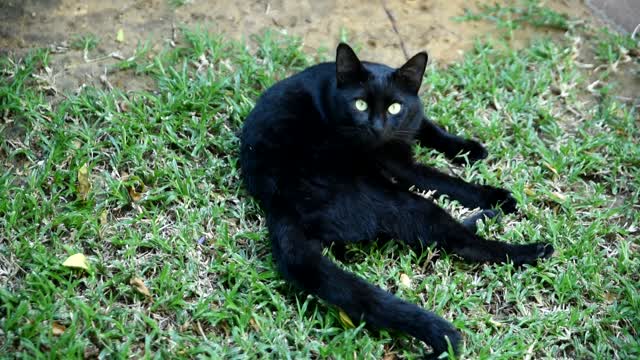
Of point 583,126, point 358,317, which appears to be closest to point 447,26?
point 583,126

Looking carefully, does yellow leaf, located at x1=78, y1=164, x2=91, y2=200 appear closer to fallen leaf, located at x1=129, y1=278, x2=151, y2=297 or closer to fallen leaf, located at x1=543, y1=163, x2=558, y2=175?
fallen leaf, located at x1=129, y1=278, x2=151, y2=297

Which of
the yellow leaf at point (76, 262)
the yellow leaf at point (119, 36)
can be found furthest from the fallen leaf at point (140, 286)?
the yellow leaf at point (119, 36)

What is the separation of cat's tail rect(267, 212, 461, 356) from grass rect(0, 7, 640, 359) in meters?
0.16

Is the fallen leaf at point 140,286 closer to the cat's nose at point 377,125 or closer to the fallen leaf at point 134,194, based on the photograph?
the fallen leaf at point 134,194

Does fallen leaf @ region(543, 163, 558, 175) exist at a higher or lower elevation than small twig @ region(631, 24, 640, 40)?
lower

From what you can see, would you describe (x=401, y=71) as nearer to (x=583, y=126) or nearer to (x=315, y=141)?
(x=315, y=141)

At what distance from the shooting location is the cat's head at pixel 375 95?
11.4 ft

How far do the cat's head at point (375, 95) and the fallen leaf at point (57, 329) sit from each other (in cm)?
169

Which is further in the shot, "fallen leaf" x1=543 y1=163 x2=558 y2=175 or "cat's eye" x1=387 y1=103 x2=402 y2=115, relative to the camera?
"fallen leaf" x1=543 y1=163 x2=558 y2=175

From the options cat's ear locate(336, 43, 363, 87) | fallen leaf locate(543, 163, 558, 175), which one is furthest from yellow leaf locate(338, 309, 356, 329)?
fallen leaf locate(543, 163, 558, 175)

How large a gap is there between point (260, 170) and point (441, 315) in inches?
45.4

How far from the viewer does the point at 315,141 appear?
3514 millimetres

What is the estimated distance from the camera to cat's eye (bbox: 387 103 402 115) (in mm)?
3527

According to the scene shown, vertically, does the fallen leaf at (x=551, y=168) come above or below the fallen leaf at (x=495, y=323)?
above
